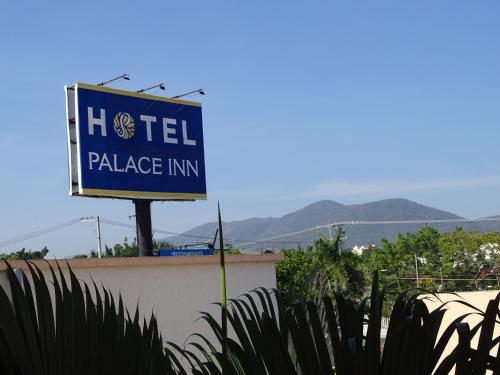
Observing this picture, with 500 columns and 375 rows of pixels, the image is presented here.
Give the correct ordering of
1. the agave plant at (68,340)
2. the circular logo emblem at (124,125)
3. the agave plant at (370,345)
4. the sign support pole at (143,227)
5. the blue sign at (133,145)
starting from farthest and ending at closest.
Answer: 1. the sign support pole at (143,227)
2. the circular logo emblem at (124,125)
3. the blue sign at (133,145)
4. the agave plant at (68,340)
5. the agave plant at (370,345)

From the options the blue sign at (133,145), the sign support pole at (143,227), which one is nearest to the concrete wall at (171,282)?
the blue sign at (133,145)

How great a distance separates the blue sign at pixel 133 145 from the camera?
54.1ft

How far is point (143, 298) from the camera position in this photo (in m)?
12.2

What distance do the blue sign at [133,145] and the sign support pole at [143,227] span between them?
0.37 m

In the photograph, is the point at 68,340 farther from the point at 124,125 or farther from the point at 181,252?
the point at 124,125

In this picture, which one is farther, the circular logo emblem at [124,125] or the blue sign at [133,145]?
the circular logo emblem at [124,125]

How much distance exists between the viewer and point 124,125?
57.6 ft

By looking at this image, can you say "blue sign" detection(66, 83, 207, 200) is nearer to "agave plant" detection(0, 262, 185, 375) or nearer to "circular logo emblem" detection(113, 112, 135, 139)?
"circular logo emblem" detection(113, 112, 135, 139)

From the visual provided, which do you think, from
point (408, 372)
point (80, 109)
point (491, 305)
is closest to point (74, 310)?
point (408, 372)

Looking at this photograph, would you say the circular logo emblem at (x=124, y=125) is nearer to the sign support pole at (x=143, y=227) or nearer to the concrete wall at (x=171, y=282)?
the sign support pole at (x=143, y=227)

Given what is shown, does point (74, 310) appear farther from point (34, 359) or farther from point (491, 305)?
point (491, 305)

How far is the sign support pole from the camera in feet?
58.6

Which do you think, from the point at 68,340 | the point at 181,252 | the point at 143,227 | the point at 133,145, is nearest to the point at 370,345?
the point at 68,340

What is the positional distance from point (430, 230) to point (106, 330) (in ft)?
275
